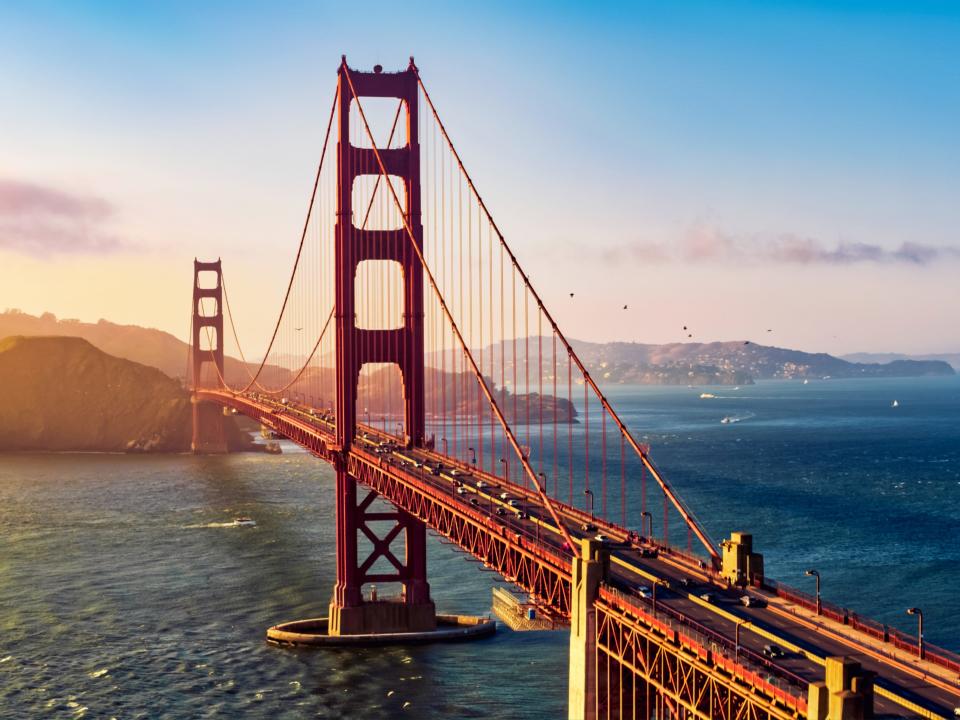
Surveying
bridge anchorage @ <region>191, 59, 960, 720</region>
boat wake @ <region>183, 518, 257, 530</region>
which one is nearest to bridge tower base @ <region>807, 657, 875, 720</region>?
bridge anchorage @ <region>191, 59, 960, 720</region>

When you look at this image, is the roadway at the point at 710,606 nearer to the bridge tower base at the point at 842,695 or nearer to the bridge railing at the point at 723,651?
the bridge railing at the point at 723,651

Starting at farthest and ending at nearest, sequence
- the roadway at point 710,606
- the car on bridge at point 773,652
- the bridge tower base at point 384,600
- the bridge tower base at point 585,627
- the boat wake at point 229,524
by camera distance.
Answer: the boat wake at point 229,524 → the bridge tower base at point 384,600 → the bridge tower base at point 585,627 → the car on bridge at point 773,652 → the roadway at point 710,606

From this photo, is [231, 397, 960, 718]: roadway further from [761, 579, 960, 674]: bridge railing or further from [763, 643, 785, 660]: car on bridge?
[761, 579, 960, 674]: bridge railing

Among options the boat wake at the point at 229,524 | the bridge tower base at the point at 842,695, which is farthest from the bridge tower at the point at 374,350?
the bridge tower base at the point at 842,695

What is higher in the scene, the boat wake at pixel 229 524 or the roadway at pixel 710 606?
the roadway at pixel 710 606

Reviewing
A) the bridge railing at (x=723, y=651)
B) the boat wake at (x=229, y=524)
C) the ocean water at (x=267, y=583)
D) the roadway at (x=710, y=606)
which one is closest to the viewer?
the bridge railing at (x=723, y=651)

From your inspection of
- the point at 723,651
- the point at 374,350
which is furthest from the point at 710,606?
the point at 374,350
